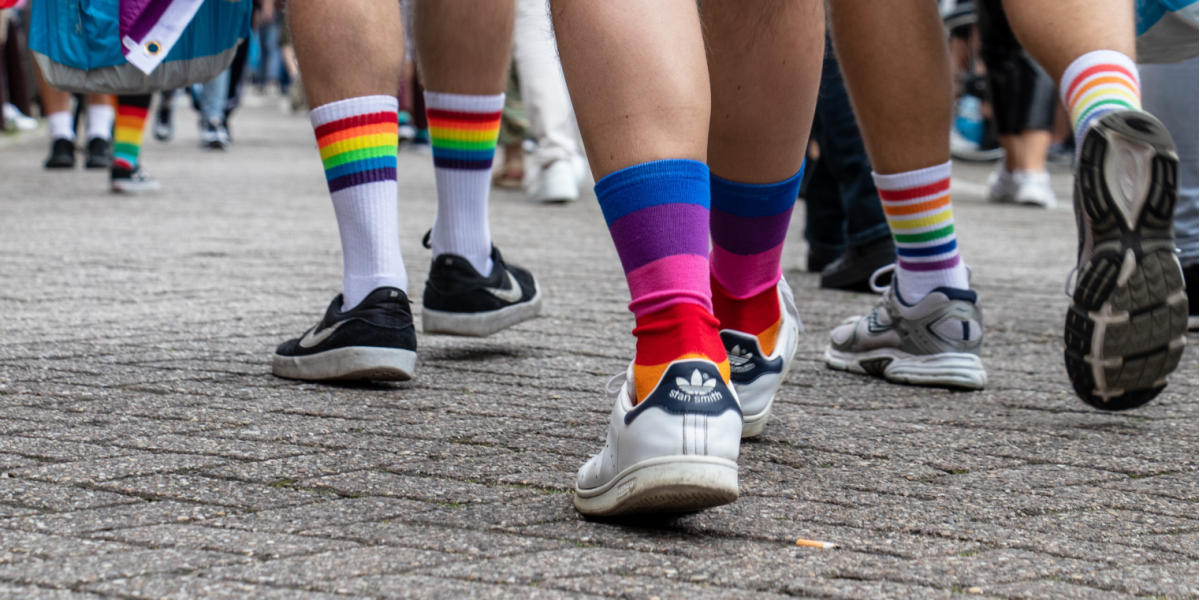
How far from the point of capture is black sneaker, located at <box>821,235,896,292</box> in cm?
348

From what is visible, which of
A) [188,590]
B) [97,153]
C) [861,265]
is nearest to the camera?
[188,590]

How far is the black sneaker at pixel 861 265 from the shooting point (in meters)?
3.48

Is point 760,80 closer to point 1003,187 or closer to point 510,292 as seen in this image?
point 510,292

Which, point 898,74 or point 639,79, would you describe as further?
point 898,74

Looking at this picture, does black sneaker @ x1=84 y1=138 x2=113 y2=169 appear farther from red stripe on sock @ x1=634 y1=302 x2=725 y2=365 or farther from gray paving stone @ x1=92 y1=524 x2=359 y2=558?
red stripe on sock @ x1=634 y1=302 x2=725 y2=365

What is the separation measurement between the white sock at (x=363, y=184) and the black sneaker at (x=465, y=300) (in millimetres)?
279

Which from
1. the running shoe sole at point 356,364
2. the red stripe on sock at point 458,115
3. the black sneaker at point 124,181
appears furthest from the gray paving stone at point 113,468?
the black sneaker at point 124,181

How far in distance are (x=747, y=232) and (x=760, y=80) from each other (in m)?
0.22

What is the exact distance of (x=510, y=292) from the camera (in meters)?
2.49

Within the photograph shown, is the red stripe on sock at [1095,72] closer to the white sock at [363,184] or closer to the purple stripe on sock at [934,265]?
the purple stripe on sock at [934,265]

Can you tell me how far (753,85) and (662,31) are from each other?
40 centimetres

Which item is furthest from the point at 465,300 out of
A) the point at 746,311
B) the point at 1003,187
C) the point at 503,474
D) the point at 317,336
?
the point at 1003,187

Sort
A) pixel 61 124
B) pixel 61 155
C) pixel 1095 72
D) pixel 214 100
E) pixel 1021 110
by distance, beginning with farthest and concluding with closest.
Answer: pixel 214 100 → pixel 61 124 → pixel 61 155 → pixel 1021 110 → pixel 1095 72

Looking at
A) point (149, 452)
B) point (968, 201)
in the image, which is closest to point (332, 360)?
point (149, 452)
